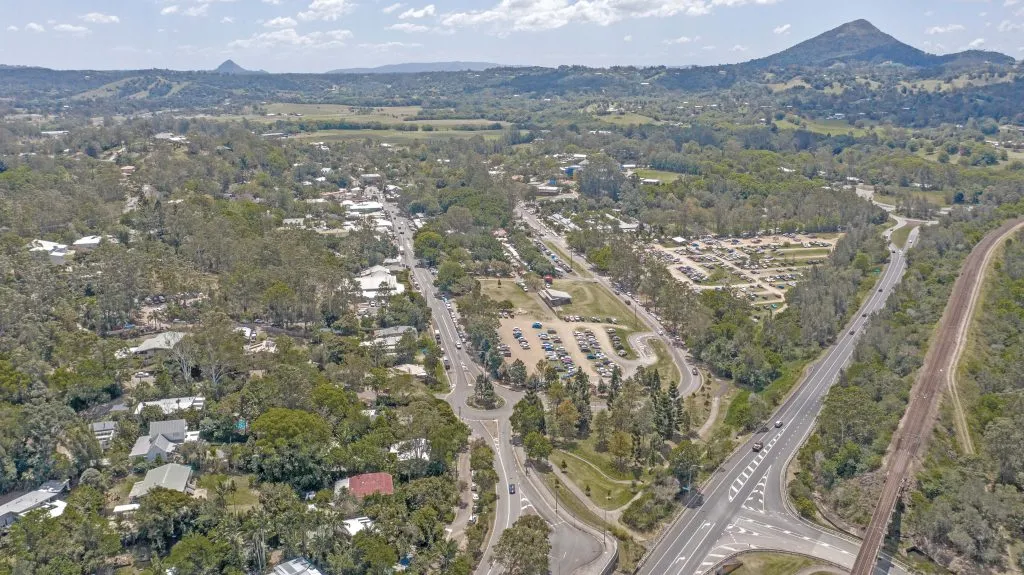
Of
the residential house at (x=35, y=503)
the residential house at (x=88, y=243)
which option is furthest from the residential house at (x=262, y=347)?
the residential house at (x=88, y=243)

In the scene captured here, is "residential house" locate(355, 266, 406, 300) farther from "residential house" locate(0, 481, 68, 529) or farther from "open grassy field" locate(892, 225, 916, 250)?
"open grassy field" locate(892, 225, 916, 250)

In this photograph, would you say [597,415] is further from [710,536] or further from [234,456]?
[234,456]

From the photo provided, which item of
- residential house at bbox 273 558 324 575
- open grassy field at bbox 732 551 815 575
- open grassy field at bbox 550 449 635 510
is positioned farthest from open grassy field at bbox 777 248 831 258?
residential house at bbox 273 558 324 575

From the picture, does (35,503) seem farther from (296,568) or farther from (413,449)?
(413,449)

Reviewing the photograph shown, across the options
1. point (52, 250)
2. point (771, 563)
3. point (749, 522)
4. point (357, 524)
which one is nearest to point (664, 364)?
point (749, 522)

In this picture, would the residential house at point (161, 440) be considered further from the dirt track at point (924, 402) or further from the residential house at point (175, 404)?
the dirt track at point (924, 402)

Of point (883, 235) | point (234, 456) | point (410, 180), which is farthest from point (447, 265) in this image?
point (883, 235)
